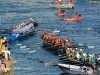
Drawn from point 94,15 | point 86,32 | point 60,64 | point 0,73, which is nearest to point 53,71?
point 60,64

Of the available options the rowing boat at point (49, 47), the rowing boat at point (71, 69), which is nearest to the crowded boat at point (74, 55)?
the rowing boat at point (49, 47)

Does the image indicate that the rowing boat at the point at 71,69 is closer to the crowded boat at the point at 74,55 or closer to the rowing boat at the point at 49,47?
the crowded boat at the point at 74,55

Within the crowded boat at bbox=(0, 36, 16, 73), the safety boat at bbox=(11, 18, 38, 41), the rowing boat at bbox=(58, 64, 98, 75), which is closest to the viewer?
the crowded boat at bbox=(0, 36, 16, 73)

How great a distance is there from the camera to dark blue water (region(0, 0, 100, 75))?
4950cm

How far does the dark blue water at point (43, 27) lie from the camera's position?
162ft

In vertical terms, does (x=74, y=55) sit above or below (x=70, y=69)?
above

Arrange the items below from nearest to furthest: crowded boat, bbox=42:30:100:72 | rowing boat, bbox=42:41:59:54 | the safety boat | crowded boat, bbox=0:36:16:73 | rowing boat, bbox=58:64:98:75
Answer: crowded boat, bbox=0:36:16:73
rowing boat, bbox=58:64:98:75
crowded boat, bbox=42:30:100:72
rowing boat, bbox=42:41:59:54
the safety boat

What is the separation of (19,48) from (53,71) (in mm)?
10038

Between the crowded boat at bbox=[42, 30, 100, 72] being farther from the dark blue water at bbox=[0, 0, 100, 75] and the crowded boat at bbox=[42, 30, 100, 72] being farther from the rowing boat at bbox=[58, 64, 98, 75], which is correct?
the rowing boat at bbox=[58, 64, 98, 75]

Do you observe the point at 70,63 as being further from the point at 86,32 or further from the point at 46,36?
the point at 86,32

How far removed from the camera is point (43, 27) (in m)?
70.6

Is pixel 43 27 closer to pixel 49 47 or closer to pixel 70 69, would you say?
pixel 49 47

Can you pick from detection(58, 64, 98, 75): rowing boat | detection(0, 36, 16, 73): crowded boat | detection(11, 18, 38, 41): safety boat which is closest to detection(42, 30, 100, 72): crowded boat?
detection(58, 64, 98, 75): rowing boat

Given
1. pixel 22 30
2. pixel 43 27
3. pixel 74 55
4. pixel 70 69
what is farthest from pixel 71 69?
pixel 43 27
